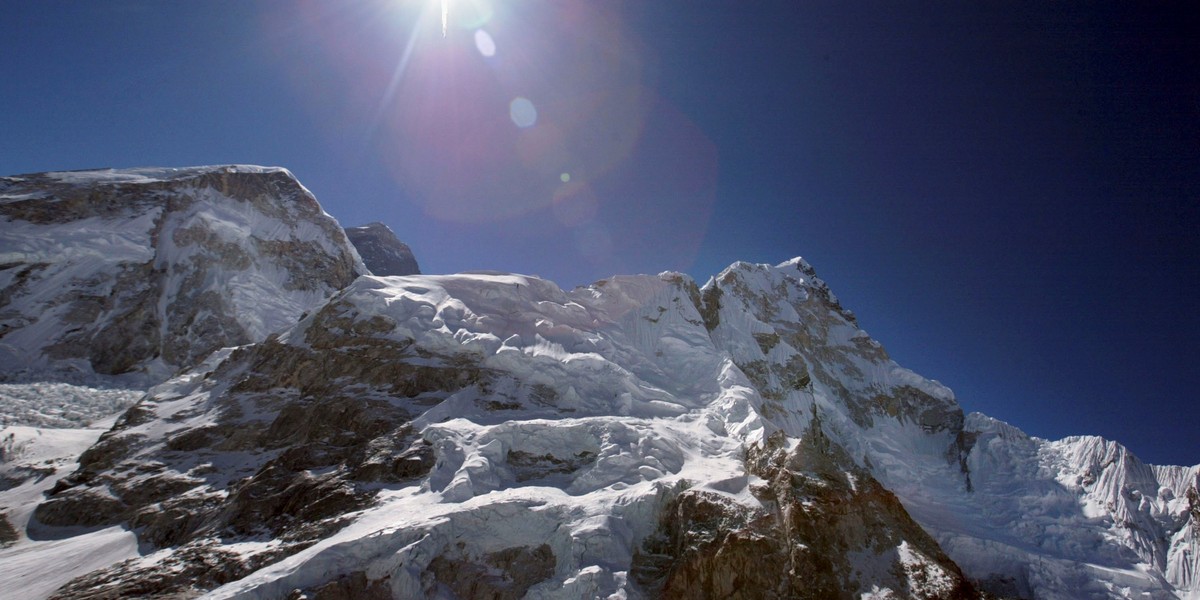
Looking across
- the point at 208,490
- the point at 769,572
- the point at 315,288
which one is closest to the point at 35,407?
the point at 208,490

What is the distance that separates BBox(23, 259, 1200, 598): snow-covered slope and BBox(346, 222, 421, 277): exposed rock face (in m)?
73.9

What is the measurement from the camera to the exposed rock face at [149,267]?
153 feet

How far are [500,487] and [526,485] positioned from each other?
1.19 m

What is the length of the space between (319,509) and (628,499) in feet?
37.3

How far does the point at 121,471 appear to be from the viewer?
1028 inches

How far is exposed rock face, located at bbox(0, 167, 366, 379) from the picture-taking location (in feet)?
153

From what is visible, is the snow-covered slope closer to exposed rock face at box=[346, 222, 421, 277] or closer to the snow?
the snow

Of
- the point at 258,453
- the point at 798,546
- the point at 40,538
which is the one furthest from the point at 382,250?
the point at 798,546

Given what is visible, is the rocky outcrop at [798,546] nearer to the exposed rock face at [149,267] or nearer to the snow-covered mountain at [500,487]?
the snow-covered mountain at [500,487]

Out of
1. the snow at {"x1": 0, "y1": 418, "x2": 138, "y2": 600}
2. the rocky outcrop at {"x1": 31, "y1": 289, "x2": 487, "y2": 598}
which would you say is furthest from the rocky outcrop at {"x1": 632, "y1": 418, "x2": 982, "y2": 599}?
the snow at {"x1": 0, "y1": 418, "x2": 138, "y2": 600}

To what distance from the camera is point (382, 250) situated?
11338cm

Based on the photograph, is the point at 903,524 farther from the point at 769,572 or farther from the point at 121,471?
the point at 121,471

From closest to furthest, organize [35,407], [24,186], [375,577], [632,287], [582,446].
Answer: [375,577] < [582,446] < [35,407] < [632,287] < [24,186]

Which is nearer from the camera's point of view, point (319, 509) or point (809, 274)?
point (319, 509)
